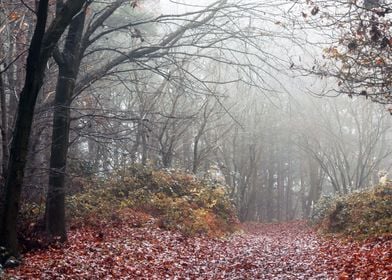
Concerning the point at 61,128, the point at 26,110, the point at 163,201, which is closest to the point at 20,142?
the point at 26,110

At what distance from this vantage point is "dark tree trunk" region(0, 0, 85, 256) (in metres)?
7.83

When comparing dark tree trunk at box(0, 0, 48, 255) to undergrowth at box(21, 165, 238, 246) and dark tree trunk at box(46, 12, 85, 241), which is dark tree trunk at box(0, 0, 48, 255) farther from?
undergrowth at box(21, 165, 238, 246)

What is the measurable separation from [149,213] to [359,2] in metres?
9.64

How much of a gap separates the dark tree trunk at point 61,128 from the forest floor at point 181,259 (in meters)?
0.60

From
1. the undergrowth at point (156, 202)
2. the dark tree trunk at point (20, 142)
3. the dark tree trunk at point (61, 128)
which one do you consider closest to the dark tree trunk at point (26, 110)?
the dark tree trunk at point (20, 142)

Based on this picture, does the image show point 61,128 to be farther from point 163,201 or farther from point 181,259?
point 163,201

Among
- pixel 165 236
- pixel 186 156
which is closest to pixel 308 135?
pixel 186 156

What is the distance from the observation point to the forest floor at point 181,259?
8359mm

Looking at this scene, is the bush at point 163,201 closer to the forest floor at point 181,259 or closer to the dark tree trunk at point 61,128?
the forest floor at point 181,259

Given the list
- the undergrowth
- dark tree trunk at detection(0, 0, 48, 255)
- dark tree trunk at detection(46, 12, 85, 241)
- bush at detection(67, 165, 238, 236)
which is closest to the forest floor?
dark tree trunk at detection(46, 12, 85, 241)

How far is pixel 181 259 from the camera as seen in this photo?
435 inches

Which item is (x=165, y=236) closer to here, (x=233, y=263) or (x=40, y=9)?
(x=233, y=263)

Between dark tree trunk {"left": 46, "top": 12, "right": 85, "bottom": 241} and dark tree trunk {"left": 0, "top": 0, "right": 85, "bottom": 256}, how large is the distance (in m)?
2.32

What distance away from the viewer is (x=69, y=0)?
25.6 ft
